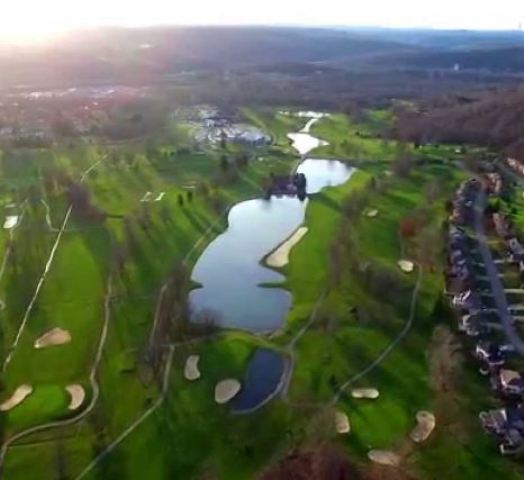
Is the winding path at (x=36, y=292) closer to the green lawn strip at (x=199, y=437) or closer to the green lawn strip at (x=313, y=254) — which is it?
the green lawn strip at (x=199, y=437)

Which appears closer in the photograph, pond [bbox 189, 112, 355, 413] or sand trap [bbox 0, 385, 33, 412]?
sand trap [bbox 0, 385, 33, 412]

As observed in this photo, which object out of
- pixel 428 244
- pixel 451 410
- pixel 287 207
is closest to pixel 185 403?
pixel 451 410

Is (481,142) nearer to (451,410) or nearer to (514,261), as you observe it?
(514,261)

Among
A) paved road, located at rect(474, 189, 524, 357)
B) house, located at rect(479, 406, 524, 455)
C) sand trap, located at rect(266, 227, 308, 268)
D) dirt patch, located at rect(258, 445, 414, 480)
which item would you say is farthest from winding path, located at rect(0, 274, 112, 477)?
paved road, located at rect(474, 189, 524, 357)

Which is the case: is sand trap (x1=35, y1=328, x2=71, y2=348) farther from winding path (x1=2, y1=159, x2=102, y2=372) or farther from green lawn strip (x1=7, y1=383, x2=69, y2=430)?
green lawn strip (x1=7, y1=383, x2=69, y2=430)

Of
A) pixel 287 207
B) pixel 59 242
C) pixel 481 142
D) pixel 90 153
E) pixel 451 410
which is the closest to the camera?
pixel 451 410
